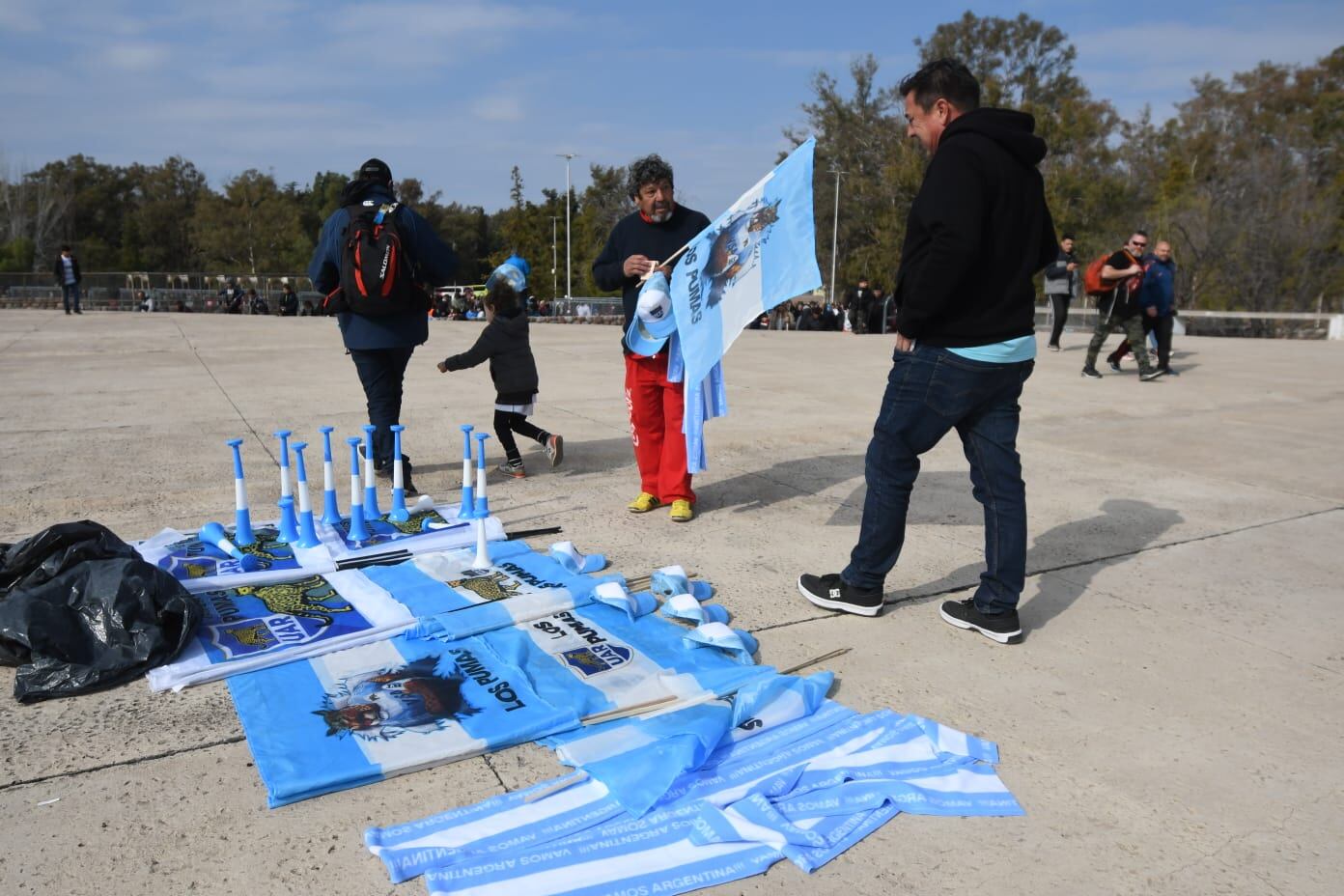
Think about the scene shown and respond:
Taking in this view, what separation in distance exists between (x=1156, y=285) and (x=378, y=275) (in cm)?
1045

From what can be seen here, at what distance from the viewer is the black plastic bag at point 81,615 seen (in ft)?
10.8

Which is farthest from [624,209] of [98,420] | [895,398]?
[895,398]

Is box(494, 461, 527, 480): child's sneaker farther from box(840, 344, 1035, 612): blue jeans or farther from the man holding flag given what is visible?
box(840, 344, 1035, 612): blue jeans

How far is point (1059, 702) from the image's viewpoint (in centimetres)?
333

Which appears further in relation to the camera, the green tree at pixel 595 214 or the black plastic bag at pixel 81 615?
the green tree at pixel 595 214

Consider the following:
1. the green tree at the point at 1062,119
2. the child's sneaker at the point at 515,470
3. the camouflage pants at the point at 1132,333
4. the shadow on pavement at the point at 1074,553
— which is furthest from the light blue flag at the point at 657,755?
the green tree at the point at 1062,119

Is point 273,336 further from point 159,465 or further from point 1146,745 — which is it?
point 1146,745

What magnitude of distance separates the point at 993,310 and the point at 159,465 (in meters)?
5.91

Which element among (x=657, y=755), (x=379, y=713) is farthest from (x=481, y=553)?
(x=657, y=755)

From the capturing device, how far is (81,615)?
341cm

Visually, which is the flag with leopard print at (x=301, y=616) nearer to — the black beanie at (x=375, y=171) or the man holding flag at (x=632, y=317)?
the man holding flag at (x=632, y=317)

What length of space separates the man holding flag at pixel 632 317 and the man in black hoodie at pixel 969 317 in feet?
5.85

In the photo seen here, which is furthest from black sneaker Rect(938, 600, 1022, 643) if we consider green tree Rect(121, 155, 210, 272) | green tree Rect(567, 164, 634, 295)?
green tree Rect(121, 155, 210, 272)

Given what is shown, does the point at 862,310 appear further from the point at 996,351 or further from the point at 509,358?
the point at 996,351
